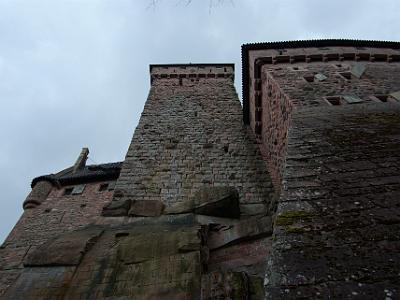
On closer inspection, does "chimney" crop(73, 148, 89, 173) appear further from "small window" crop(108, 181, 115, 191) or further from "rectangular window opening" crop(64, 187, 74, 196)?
"small window" crop(108, 181, 115, 191)

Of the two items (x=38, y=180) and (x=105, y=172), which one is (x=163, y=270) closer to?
(x=105, y=172)

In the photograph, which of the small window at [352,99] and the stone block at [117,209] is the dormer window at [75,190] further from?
the small window at [352,99]

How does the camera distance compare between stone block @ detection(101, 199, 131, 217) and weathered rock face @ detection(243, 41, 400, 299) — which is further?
stone block @ detection(101, 199, 131, 217)

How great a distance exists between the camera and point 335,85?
6805 millimetres

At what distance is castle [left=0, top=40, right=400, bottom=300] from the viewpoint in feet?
6.08

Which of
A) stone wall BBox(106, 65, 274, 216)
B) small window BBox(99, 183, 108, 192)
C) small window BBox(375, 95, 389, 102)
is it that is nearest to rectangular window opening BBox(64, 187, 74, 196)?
small window BBox(99, 183, 108, 192)

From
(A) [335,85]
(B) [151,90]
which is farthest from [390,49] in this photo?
(B) [151,90]

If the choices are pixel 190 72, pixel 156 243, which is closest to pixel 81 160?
pixel 190 72

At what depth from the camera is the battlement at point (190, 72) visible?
14.0m

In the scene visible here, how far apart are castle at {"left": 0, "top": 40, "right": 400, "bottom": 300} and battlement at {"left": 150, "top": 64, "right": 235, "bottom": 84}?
3.34ft

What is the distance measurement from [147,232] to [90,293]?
1.37 meters

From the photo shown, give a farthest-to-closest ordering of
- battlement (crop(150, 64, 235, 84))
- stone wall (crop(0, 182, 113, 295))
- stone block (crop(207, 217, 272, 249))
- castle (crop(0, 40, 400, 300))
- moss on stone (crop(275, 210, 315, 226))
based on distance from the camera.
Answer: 1. battlement (crop(150, 64, 235, 84))
2. stone wall (crop(0, 182, 113, 295))
3. stone block (crop(207, 217, 272, 249))
4. moss on stone (crop(275, 210, 315, 226))
5. castle (crop(0, 40, 400, 300))

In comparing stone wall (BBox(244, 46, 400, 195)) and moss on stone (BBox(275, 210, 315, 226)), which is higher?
stone wall (BBox(244, 46, 400, 195))

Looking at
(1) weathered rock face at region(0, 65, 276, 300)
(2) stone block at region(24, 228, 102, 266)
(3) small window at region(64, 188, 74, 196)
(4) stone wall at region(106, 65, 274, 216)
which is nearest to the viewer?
(1) weathered rock face at region(0, 65, 276, 300)
